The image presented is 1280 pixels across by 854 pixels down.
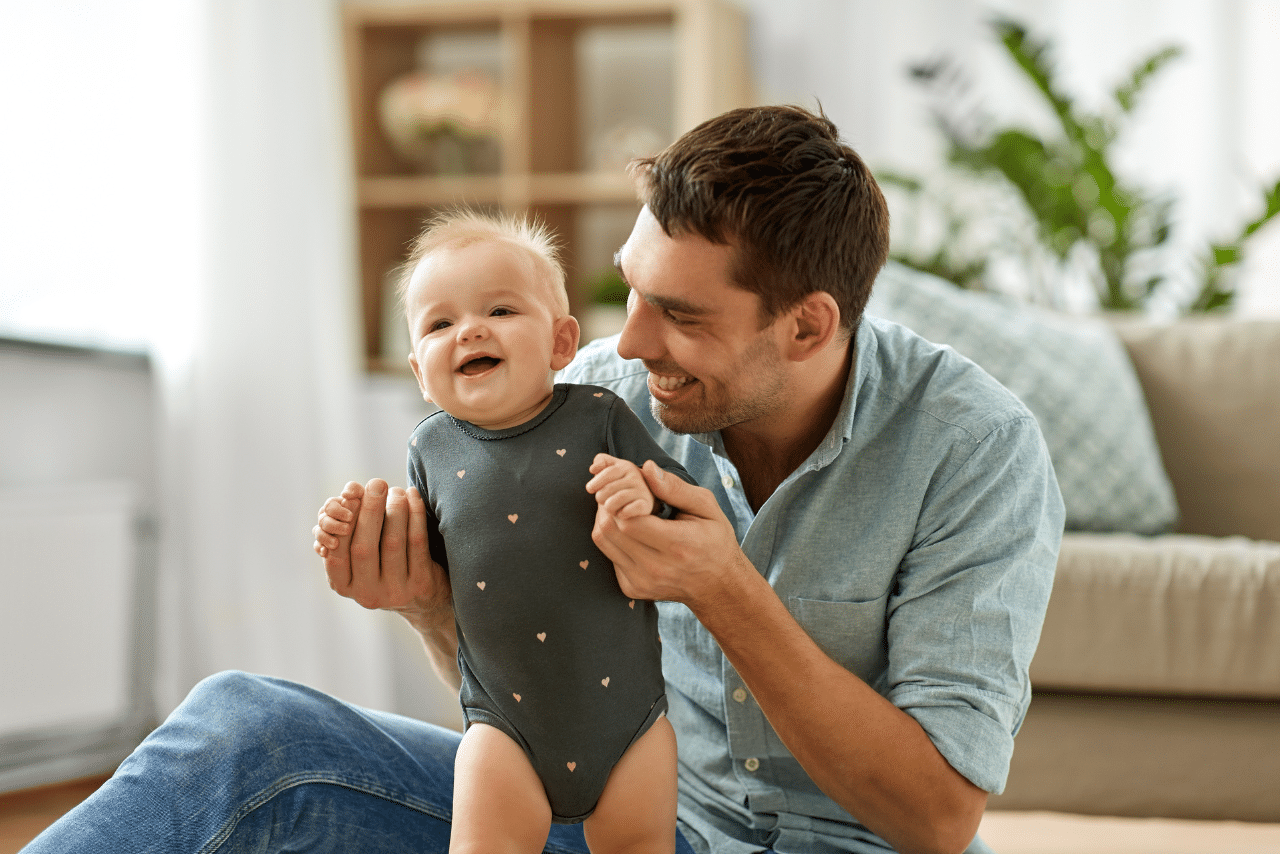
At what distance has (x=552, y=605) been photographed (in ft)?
3.13

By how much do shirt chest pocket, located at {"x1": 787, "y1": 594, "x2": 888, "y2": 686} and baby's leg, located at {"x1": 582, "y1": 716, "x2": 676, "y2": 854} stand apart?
0.77 ft

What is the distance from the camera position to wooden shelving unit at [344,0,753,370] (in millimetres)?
3244

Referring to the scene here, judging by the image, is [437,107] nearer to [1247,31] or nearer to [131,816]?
[1247,31]

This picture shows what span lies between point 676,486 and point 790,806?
42 cm

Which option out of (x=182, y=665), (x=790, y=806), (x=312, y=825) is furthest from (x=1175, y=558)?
(x=182, y=665)

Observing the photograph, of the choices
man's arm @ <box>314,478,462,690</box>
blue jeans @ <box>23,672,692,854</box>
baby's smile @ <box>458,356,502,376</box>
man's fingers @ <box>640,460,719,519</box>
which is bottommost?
blue jeans @ <box>23,672,692,854</box>

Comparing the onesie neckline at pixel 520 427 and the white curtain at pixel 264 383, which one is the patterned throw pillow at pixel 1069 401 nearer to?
the onesie neckline at pixel 520 427

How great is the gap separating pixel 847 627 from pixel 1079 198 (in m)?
2.24

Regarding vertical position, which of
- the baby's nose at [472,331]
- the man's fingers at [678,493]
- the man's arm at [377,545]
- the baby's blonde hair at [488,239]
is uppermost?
the baby's blonde hair at [488,239]

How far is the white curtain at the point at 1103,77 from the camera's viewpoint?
3.33 m

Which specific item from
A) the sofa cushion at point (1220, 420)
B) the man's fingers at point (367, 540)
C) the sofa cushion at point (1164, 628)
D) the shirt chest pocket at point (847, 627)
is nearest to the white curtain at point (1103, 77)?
the sofa cushion at point (1220, 420)

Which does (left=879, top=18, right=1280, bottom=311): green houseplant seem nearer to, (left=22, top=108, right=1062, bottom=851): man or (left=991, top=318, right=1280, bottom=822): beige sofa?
(left=991, top=318, right=1280, bottom=822): beige sofa

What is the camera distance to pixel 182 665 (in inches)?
107

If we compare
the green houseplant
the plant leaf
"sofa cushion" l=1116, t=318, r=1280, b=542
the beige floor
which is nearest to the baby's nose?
the beige floor
